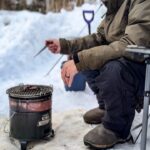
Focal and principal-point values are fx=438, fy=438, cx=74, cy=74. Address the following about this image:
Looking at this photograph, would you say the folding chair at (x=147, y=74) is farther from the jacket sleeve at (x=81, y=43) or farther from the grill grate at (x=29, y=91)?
the jacket sleeve at (x=81, y=43)

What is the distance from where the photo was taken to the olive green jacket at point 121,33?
253cm

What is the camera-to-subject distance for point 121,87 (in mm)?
2672

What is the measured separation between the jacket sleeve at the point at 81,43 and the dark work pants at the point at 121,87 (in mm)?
489

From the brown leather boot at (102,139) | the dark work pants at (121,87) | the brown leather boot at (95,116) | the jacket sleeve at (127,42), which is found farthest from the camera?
the brown leather boot at (95,116)

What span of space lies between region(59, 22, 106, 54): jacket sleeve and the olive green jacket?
0.29m

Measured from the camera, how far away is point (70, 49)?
10.6 feet

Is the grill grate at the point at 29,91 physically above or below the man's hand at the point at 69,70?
below

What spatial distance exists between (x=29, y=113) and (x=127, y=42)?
0.82 meters

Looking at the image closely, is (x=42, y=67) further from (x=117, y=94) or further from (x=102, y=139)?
(x=117, y=94)

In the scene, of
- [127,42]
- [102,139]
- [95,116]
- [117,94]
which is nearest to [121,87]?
[117,94]

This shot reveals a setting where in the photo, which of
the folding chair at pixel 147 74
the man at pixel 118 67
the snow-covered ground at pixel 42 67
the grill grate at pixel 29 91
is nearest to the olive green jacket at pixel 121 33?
the man at pixel 118 67

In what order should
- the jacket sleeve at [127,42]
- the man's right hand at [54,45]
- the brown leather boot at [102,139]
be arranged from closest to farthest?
the jacket sleeve at [127,42]
the brown leather boot at [102,139]
the man's right hand at [54,45]

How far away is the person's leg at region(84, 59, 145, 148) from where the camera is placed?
2662mm

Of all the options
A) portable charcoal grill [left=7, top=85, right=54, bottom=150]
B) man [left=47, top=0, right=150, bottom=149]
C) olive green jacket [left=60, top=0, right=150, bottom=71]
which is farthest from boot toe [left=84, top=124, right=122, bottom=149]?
olive green jacket [left=60, top=0, right=150, bottom=71]
